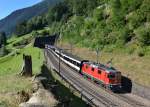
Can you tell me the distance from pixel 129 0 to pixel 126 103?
53.4 m

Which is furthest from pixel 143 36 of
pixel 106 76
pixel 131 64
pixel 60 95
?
pixel 60 95

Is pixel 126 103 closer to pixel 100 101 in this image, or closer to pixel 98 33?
pixel 100 101

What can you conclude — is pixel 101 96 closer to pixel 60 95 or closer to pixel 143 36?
pixel 143 36

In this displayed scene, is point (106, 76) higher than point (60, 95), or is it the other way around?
point (60, 95)

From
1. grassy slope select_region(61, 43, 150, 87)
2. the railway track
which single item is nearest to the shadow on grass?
the railway track

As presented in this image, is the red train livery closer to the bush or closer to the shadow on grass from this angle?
the bush

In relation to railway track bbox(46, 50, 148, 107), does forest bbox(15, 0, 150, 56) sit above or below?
above

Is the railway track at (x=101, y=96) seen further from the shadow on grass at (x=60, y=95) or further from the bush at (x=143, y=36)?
the bush at (x=143, y=36)

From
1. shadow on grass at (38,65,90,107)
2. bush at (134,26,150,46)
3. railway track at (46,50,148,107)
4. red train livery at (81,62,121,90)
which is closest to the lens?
shadow on grass at (38,65,90,107)

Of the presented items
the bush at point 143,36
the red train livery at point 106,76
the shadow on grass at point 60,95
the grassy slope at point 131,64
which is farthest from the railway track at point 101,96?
the bush at point 143,36

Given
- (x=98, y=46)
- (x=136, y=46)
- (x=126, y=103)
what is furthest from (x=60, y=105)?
Result: (x=98, y=46)

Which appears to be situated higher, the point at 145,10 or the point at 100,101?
the point at 145,10

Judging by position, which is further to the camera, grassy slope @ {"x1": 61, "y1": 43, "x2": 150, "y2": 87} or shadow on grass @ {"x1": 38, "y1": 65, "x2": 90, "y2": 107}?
grassy slope @ {"x1": 61, "y1": 43, "x2": 150, "y2": 87}

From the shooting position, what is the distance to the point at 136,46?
79.7 m
